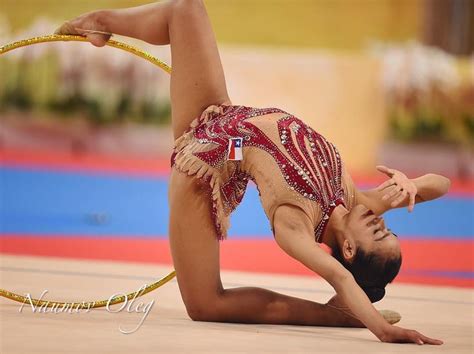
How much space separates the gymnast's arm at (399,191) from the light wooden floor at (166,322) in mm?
433

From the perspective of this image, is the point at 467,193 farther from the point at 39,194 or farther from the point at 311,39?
the point at 39,194

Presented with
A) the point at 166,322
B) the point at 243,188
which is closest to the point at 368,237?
the point at 243,188

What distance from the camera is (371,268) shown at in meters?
2.86

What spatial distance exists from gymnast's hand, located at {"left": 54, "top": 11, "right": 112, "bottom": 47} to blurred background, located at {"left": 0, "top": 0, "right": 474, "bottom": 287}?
4.89 metres

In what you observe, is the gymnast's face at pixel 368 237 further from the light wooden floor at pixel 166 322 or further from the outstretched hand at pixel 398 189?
the light wooden floor at pixel 166 322

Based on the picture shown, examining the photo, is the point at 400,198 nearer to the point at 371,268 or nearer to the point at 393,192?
the point at 393,192

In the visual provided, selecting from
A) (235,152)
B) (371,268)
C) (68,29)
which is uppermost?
(68,29)

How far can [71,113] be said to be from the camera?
9.90 metres

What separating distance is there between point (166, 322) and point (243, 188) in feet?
1.77

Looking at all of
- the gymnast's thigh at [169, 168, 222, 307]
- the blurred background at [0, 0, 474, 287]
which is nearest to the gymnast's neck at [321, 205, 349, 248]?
the gymnast's thigh at [169, 168, 222, 307]

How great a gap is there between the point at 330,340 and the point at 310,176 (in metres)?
0.53

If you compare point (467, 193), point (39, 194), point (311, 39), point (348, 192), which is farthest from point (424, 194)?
point (311, 39)

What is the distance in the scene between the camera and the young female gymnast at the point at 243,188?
2.85m

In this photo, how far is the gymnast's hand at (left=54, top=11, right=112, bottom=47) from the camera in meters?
3.32
